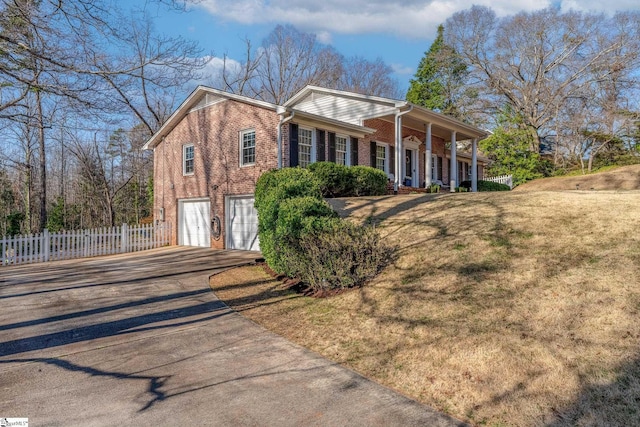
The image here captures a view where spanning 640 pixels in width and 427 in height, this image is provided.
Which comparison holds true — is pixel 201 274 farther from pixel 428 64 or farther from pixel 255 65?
pixel 428 64

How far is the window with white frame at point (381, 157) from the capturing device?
17531 mm

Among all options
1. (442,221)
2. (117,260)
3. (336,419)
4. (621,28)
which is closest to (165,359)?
(336,419)

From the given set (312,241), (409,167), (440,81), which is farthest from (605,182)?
(440,81)

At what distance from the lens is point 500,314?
4652 mm

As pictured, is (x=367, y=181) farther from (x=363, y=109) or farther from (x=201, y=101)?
(x=201, y=101)

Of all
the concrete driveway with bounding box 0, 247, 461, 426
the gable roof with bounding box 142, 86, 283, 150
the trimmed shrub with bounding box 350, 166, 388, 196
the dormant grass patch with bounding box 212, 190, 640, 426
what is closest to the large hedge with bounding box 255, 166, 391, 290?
the dormant grass patch with bounding box 212, 190, 640, 426

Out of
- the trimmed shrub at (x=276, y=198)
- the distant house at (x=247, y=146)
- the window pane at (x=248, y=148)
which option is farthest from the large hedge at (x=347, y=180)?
the trimmed shrub at (x=276, y=198)

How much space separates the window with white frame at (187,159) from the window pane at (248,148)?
11.6 feet

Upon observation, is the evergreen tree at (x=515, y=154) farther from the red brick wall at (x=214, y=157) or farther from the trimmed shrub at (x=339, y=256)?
the trimmed shrub at (x=339, y=256)

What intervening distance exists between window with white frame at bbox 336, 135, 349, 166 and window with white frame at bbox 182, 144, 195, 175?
6.32 meters

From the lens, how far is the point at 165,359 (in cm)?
451

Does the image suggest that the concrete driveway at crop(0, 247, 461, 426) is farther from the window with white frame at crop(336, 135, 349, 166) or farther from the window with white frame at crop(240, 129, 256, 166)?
the window with white frame at crop(336, 135, 349, 166)

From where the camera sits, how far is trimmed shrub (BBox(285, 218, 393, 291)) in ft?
21.8

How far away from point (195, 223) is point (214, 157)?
3.11 meters
